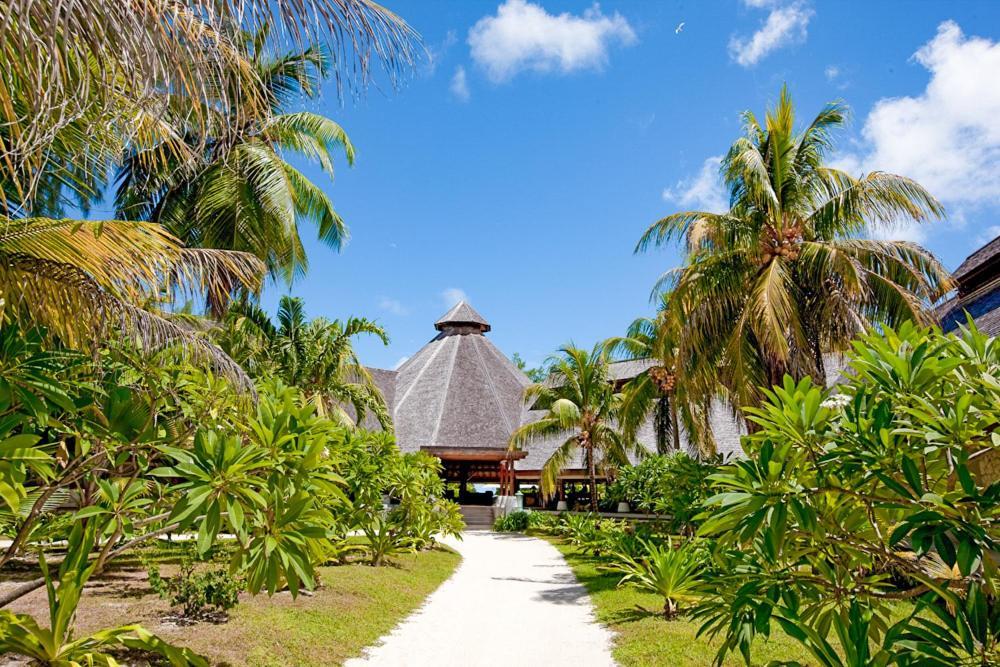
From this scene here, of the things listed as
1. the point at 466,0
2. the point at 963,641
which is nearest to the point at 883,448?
the point at 963,641

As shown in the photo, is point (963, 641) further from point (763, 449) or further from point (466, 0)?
point (466, 0)

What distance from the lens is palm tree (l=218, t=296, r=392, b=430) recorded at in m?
14.6

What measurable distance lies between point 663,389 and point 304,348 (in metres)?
9.97

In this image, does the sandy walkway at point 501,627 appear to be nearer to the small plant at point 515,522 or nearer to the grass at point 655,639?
the grass at point 655,639

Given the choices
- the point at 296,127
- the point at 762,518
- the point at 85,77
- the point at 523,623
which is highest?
the point at 296,127

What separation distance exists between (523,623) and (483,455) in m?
17.3

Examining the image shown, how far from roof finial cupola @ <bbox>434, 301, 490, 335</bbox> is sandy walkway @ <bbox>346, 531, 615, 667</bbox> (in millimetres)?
22137

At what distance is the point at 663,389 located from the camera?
711 inches

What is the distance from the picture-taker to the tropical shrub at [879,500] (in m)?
2.19

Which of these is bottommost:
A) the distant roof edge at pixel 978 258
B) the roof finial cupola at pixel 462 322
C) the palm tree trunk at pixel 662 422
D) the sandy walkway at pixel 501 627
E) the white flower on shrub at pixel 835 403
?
the sandy walkway at pixel 501 627

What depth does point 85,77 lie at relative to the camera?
213 cm

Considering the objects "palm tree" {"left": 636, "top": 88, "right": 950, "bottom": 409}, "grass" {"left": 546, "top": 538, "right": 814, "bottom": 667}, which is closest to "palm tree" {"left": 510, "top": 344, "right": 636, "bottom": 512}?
"palm tree" {"left": 636, "top": 88, "right": 950, "bottom": 409}

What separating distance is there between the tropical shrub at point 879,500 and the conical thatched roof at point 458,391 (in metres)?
22.9

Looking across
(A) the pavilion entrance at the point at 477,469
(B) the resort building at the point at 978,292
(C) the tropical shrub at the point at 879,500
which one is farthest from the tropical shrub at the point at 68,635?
(A) the pavilion entrance at the point at 477,469
